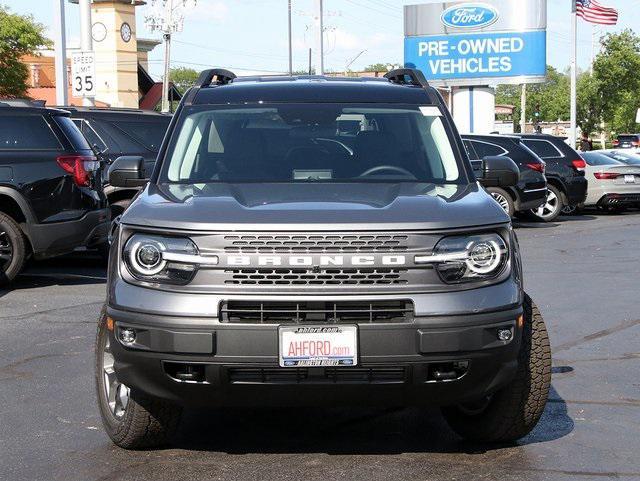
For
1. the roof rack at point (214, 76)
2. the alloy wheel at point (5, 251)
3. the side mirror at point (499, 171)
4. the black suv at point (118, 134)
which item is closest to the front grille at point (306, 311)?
the side mirror at point (499, 171)

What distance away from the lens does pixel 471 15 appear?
39250 millimetres

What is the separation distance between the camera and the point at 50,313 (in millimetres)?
10398

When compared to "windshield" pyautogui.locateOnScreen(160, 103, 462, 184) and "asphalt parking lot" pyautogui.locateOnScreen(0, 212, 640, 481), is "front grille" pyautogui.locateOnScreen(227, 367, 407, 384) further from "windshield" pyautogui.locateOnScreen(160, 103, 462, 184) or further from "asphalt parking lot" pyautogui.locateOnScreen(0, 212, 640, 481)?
"windshield" pyautogui.locateOnScreen(160, 103, 462, 184)

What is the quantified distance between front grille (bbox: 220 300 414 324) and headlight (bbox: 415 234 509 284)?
24 centimetres

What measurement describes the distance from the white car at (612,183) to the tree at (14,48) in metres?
39.3

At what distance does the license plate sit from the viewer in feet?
15.5

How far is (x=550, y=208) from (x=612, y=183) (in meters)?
2.31

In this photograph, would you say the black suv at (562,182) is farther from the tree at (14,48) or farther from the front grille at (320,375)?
the tree at (14,48)

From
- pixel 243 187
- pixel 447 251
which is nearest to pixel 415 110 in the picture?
pixel 243 187

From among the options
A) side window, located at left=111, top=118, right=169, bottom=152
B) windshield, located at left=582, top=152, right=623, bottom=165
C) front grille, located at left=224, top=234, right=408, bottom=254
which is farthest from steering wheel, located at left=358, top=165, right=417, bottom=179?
windshield, located at left=582, top=152, right=623, bottom=165

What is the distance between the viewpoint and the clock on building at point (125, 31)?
5697 centimetres

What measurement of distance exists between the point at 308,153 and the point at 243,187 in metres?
0.64

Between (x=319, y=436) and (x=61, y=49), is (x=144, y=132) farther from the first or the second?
(x=319, y=436)

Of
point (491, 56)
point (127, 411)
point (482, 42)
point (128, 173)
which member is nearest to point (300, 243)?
point (127, 411)
